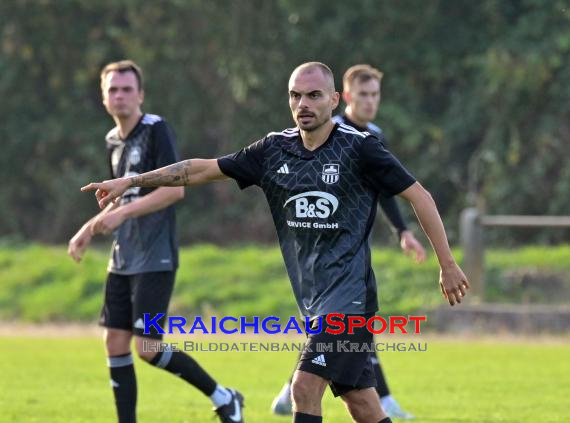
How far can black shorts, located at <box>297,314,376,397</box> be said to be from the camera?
255 inches

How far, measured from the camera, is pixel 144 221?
894 centimetres

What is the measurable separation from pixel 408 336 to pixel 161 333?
851cm

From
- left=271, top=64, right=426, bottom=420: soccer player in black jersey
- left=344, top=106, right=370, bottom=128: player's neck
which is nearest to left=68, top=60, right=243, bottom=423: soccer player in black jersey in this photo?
left=271, top=64, right=426, bottom=420: soccer player in black jersey

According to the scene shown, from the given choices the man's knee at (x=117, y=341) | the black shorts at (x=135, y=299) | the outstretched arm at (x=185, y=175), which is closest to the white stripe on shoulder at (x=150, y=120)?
the black shorts at (x=135, y=299)

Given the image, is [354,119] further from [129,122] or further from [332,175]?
[332,175]

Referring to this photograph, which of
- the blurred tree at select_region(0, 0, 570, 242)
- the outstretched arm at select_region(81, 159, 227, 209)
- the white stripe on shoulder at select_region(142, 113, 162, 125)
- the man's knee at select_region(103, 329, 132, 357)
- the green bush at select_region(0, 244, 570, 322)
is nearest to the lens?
the outstretched arm at select_region(81, 159, 227, 209)

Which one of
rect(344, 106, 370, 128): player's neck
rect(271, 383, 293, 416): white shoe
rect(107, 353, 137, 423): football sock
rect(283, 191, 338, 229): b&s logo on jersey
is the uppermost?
rect(344, 106, 370, 128): player's neck

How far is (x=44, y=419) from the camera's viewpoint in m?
9.56

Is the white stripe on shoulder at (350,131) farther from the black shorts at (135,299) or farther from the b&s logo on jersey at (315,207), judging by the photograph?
the black shorts at (135,299)

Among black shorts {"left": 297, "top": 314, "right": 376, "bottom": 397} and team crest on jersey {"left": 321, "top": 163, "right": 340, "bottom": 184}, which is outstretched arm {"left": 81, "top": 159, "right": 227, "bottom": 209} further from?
black shorts {"left": 297, "top": 314, "right": 376, "bottom": 397}

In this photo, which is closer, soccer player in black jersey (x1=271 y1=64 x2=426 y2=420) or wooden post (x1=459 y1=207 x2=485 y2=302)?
soccer player in black jersey (x1=271 y1=64 x2=426 y2=420)

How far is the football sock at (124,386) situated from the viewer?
853 cm

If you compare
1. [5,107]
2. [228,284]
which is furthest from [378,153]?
[5,107]

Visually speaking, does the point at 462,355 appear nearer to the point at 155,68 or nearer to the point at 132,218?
the point at 132,218
